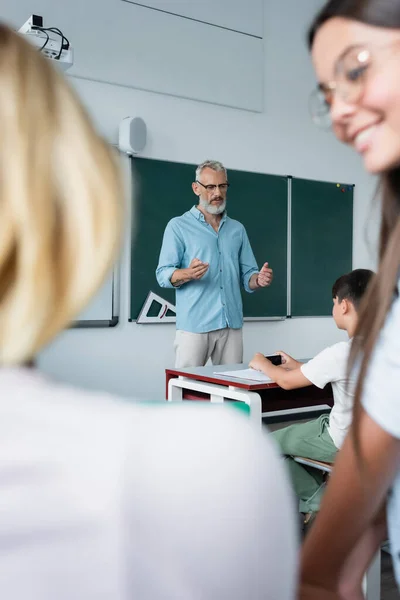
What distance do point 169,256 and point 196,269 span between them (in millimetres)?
286

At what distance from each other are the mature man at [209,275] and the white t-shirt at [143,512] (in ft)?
11.0

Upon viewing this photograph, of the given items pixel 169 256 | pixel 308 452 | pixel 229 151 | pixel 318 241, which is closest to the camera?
pixel 308 452

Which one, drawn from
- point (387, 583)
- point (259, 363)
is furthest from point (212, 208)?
point (387, 583)

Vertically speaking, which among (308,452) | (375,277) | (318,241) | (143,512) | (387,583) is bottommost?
(387,583)

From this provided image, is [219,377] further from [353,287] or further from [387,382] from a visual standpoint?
[387,382]

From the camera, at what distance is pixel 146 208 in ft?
14.8

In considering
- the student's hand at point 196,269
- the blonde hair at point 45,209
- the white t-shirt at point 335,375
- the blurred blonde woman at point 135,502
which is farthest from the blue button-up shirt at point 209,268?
the blurred blonde woman at point 135,502

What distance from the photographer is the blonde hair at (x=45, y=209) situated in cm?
47

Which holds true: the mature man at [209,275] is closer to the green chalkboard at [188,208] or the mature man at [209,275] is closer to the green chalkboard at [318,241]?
the green chalkboard at [188,208]

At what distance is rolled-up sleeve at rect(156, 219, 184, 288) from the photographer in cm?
375

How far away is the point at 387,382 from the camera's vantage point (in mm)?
630

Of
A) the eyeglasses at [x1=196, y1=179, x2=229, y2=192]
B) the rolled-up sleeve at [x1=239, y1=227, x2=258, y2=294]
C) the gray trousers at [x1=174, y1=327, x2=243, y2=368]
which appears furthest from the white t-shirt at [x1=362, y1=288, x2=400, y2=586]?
the rolled-up sleeve at [x1=239, y1=227, x2=258, y2=294]

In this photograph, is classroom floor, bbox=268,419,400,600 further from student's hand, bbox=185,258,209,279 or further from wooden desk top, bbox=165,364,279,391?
student's hand, bbox=185,258,209,279

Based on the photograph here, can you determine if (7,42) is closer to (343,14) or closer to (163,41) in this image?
(343,14)
